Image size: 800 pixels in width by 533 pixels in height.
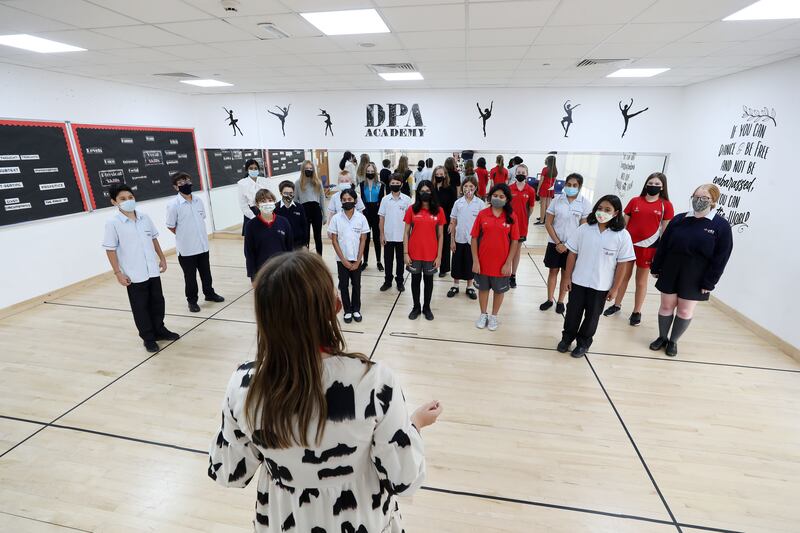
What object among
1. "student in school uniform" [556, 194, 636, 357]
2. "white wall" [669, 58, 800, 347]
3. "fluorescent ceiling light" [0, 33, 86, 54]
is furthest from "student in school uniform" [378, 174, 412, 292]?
"white wall" [669, 58, 800, 347]

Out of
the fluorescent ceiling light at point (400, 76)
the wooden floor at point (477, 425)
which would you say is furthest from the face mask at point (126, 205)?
the fluorescent ceiling light at point (400, 76)

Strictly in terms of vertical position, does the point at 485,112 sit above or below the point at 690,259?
above

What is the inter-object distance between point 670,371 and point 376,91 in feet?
22.1

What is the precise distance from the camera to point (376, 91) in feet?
24.6

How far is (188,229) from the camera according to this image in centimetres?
473

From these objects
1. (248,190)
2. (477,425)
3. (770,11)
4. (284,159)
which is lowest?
(477,425)

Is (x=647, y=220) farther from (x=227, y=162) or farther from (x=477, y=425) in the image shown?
(x=227, y=162)

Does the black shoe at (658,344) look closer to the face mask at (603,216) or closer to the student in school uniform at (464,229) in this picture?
the face mask at (603,216)

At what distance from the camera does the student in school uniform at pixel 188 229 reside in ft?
15.4

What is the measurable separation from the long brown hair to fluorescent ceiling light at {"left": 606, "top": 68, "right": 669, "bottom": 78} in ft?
20.4

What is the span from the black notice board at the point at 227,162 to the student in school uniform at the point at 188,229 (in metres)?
3.89

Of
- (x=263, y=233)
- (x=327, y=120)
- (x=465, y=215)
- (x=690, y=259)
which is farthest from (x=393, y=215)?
(x=327, y=120)

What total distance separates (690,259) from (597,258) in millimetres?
1044

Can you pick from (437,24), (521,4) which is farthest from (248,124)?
(521,4)
